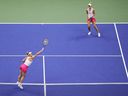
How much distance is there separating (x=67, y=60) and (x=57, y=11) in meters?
4.88

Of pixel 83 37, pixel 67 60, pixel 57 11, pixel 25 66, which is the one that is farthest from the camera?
pixel 57 11

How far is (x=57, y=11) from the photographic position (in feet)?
74.0

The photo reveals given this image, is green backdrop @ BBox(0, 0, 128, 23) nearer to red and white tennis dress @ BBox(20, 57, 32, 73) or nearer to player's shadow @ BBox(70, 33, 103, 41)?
player's shadow @ BBox(70, 33, 103, 41)

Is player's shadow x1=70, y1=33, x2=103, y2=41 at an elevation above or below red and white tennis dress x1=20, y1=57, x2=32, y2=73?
above

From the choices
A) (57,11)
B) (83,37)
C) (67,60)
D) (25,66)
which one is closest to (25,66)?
(25,66)

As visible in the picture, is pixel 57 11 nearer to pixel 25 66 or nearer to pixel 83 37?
pixel 83 37

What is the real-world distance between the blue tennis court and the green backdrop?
3.13 ft

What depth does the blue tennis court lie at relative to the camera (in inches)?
661

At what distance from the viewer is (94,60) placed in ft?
60.8

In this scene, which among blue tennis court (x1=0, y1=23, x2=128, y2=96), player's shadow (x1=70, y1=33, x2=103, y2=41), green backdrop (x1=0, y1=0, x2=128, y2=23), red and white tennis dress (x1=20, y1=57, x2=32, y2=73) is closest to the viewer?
red and white tennis dress (x1=20, y1=57, x2=32, y2=73)

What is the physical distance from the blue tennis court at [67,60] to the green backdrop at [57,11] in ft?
3.13

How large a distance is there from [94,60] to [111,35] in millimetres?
2409

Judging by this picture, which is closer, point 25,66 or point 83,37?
point 25,66

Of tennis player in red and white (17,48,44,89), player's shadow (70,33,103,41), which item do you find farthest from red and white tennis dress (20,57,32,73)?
player's shadow (70,33,103,41)
